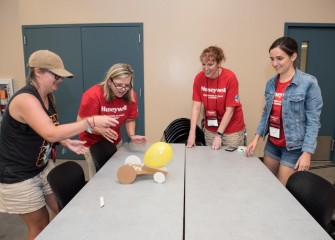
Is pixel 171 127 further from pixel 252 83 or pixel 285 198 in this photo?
pixel 285 198

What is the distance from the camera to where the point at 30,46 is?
3.98m

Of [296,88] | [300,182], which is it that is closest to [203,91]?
[296,88]

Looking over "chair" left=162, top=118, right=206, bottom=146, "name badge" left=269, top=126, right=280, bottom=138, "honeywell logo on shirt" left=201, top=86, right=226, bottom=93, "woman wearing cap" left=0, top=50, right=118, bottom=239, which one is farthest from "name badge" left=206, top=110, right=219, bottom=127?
"woman wearing cap" left=0, top=50, right=118, bottom=239

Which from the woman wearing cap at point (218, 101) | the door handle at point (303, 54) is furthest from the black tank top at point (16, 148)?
the door handle at point (303, 54)

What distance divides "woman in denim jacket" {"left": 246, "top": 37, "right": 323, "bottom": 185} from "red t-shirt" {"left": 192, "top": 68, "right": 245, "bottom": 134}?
389mm

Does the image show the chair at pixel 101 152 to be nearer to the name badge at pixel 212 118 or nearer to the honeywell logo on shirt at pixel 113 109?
the honeywell logo on shirt at pixel 113 109

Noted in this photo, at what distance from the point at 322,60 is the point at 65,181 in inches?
151

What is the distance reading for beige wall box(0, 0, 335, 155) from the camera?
367 cm

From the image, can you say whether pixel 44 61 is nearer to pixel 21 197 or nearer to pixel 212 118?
pixel 21 197

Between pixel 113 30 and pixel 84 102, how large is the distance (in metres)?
2.17

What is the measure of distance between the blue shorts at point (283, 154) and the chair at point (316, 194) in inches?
11.0

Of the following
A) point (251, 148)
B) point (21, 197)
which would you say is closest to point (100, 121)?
point (21, 197)

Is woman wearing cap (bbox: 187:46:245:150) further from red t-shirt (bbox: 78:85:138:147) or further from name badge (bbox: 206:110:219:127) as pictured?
red t-shirt (bbox: 78:85:138:147)

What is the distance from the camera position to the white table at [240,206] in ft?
3.76
